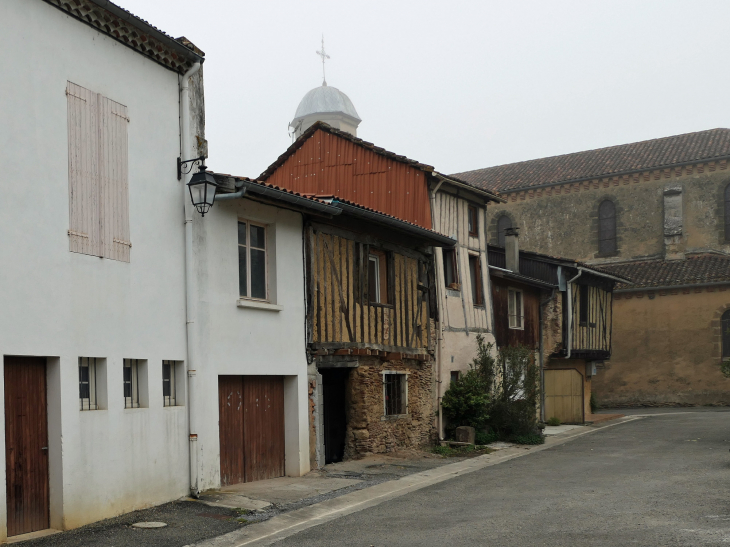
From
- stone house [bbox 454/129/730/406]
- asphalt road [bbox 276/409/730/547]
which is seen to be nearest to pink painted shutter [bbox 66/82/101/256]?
asphalt road [bbox 276/409/730/547]

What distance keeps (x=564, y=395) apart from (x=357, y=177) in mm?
10219

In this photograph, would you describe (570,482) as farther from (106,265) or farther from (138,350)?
(106,265)

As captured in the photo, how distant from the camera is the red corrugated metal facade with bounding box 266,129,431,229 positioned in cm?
1800

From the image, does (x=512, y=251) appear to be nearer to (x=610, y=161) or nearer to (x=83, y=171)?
(x=610, y=161)

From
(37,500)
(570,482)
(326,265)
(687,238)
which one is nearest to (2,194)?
(37,500)

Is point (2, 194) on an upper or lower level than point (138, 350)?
upper

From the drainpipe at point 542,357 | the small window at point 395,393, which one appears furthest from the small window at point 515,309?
the small window at point 395,393

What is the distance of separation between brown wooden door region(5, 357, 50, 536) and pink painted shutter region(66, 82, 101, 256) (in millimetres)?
1448

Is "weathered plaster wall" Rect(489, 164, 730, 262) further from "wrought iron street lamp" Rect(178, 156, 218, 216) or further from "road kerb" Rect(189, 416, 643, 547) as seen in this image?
"wrought iron street lamp" Rect(178, 156, 218, 216)

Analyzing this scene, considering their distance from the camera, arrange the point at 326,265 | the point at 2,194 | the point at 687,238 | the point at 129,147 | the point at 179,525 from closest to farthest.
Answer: the point at 2,194, the point at 179,525, the point at 129,147, the point at 326,265, the point at 687,238

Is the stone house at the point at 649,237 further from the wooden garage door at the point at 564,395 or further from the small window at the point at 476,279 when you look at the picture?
the small window at the point at 476,279

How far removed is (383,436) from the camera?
15.5 meters

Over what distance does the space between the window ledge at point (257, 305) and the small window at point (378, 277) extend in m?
3.05

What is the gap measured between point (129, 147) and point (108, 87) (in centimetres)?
75
